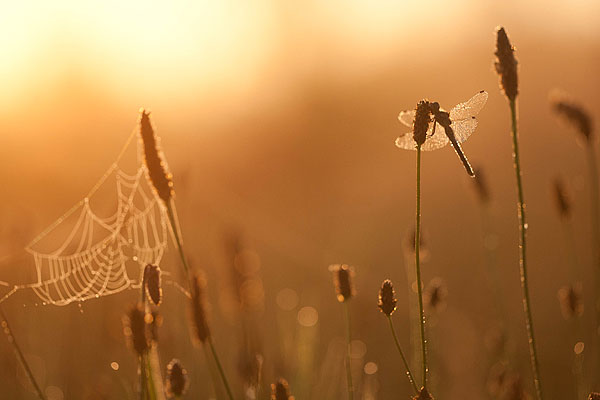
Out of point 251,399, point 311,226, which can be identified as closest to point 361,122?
point 311,226

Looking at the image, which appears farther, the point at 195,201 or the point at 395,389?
the point at 195,201

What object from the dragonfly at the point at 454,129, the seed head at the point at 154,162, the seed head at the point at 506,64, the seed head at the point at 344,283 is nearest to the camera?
the seed head at the point at 506,64

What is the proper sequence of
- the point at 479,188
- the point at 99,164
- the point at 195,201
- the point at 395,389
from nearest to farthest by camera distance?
the point at 479,188, the point at 395,389, the point at 195,201, the point at 99,164

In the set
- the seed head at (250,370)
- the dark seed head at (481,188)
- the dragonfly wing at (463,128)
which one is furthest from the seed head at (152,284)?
the dark seed head at (481,188)

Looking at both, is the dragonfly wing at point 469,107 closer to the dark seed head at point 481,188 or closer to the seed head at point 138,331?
the dark seed head at point 481,188

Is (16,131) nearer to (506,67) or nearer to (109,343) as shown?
(109,343)

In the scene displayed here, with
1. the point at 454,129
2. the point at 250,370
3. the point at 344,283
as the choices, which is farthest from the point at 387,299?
the point at 250,370
